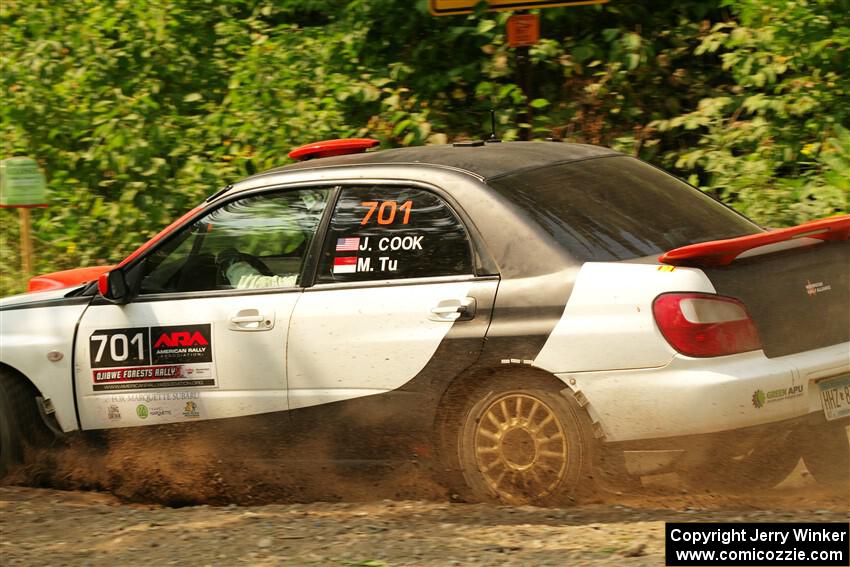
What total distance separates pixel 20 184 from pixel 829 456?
638 cm

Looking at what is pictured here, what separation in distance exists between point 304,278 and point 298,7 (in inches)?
260

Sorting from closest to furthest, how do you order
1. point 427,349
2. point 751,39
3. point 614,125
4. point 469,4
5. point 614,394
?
point 614,394 → point 427,349 → point 469,4 → point 751,39 → point 614,125

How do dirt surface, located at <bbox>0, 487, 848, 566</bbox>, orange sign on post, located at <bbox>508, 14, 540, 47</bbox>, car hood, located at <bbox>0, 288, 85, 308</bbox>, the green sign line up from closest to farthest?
dirt surface, located at <bbox>0, 487, 848, 566</bbox> → car hood, located at <bbox>0, 288, 85, 308</bbox> → orange sign on post, located at <bbox>508, 14, 540, 47</bbox> → the green sign

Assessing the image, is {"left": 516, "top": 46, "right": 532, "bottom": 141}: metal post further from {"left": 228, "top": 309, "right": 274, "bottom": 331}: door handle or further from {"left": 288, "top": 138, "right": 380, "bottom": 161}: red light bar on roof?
{"left": 228, "top": 309, "right": 274, "bottom": 331}: door handle

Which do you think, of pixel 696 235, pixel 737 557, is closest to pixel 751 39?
pixel 696 235

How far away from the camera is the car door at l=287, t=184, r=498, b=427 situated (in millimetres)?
4801

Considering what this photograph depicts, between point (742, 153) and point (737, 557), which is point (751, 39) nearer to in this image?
point (742, 153)

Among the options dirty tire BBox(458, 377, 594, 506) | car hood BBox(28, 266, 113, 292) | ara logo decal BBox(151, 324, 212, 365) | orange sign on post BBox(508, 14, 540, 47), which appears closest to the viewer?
dirty tire BBox(458, 377, 594, 506)

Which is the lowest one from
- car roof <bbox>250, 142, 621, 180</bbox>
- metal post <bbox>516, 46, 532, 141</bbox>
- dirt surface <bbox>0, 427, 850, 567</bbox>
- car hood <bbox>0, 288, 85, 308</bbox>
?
dirt surface <bbox>0, 427, 850, 567</bbox>

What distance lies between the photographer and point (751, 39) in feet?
31.5

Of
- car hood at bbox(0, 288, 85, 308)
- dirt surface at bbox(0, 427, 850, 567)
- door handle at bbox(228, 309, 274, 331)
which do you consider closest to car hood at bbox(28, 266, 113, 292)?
car hood at bbox(0, 288, 85, 308)

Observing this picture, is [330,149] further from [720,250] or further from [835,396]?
Result: [835,396]

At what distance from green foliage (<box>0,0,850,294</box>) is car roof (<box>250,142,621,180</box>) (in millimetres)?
4261

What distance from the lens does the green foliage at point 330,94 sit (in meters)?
10.1
